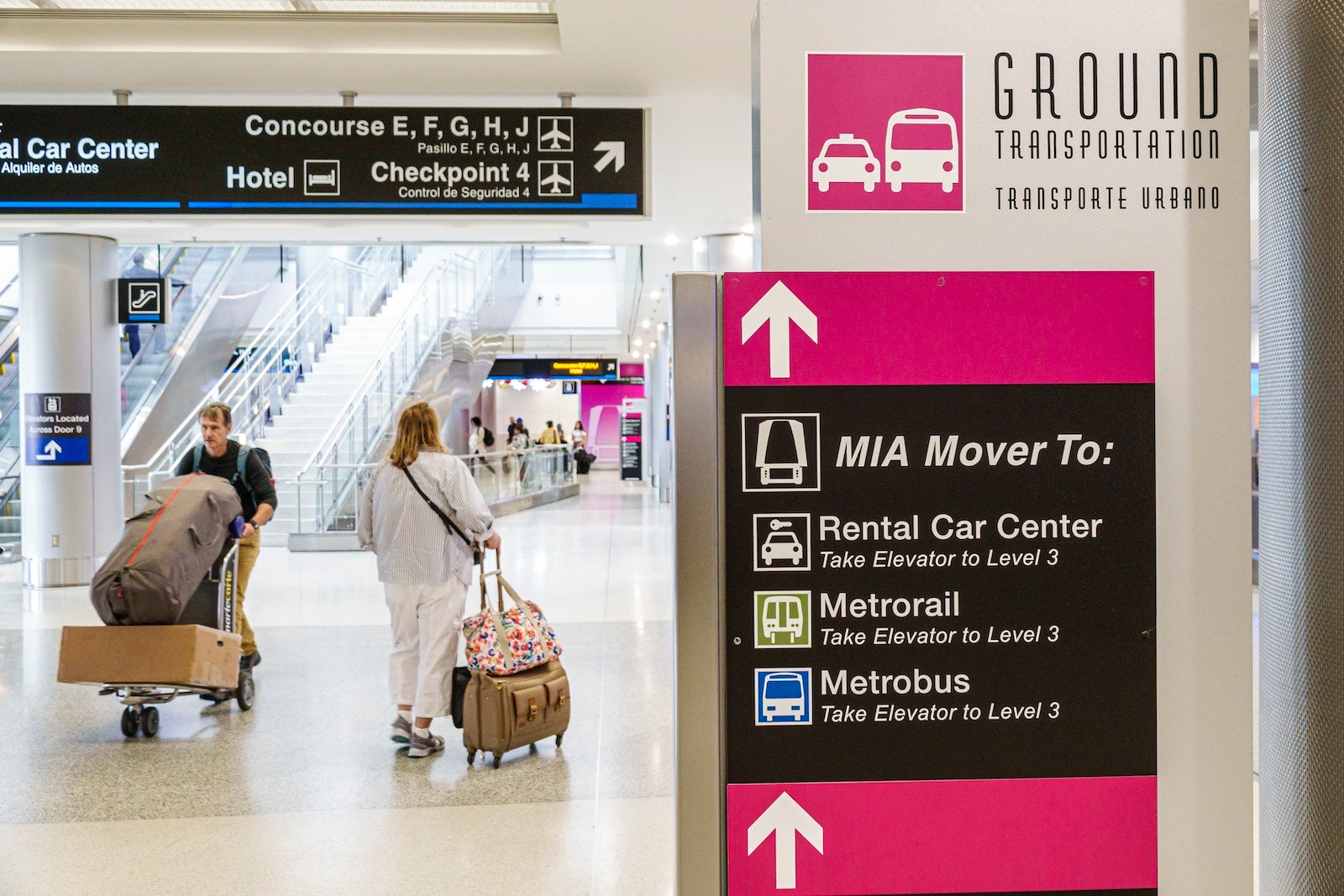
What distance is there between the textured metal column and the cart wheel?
5509mm

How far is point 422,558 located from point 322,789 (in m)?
1.16

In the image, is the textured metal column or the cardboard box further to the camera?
the cardboard box

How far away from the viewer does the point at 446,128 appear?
203 inches

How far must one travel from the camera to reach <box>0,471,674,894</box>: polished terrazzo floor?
12.1ft

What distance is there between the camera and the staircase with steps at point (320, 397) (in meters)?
14.2

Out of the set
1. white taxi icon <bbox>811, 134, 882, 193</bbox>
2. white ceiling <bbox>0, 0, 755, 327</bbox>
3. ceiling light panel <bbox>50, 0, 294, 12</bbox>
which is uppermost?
ceiling light panel <bbox>50, 0, 294, 12</bbox>

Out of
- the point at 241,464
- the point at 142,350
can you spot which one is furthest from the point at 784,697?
the point at 142,350

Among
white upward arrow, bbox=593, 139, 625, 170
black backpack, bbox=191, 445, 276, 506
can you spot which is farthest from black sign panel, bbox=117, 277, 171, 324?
white upward arrow, bbox=593, 139, 625, 170

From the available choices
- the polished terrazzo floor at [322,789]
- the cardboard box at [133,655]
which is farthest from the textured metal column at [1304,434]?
the cardboard box at [133,655]

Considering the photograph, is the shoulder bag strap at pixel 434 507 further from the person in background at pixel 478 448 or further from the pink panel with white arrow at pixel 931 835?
the person in background at pixel 478 448

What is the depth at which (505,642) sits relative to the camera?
4891 mm

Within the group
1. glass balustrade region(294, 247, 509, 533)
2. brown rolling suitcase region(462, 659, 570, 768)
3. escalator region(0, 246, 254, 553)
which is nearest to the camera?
brown rolling suitcase region(462, 659, 570, 768)

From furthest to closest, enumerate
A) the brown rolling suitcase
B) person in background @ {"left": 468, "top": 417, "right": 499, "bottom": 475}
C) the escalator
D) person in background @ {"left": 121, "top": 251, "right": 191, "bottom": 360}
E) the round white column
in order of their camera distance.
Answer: person in background @ {"left": 468, "top": 417, "right": 499, "bottom": 475} → person in background @ {"left": 121, "top": 251, "right": 191, "bottom": 360} → the escalator → the round white column → the brown rolling suitcase

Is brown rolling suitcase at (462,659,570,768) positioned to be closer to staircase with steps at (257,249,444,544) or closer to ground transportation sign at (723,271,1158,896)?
ground transportation sign at (723,271,1158,896)
